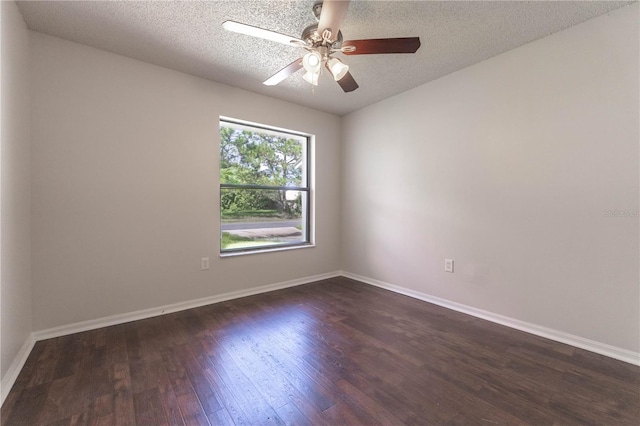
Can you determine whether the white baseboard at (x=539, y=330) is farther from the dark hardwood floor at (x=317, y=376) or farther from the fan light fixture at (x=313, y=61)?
the fan light fixture at (x=313, y=61)

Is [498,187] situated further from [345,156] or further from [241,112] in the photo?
[241,112]

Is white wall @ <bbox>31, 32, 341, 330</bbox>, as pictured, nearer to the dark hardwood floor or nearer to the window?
the window

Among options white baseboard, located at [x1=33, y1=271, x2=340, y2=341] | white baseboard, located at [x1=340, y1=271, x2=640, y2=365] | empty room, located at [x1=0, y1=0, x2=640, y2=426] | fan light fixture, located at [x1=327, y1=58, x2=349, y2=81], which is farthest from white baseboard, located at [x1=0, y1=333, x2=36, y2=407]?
white baseboard, located at [x1=340, y1=271, x2=640, y2=365]

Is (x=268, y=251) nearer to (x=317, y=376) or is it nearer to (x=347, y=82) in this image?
(x=317, y=376)

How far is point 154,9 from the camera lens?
1.87m

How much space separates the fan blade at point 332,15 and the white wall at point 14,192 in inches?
74.6

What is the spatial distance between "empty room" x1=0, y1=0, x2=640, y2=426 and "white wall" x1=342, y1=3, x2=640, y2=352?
15 millimetres

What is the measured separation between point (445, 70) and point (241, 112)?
2227 mm

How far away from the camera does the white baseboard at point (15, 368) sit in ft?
4.92

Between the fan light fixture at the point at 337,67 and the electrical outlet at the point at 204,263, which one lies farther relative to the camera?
the electrical outlet at the point at 204,263

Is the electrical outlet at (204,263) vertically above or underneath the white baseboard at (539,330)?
above

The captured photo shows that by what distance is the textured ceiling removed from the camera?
184 cm

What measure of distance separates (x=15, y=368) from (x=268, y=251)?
217 cm

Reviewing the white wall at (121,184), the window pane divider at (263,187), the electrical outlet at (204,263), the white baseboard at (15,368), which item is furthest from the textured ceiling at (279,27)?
the white baseboard at (15,368)
